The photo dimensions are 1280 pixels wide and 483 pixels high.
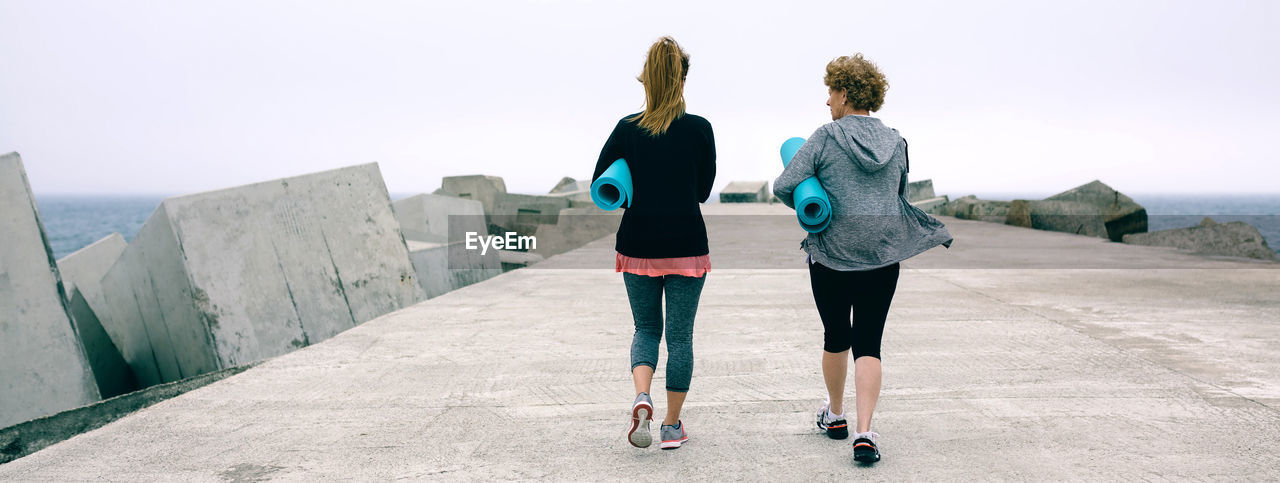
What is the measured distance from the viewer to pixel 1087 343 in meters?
5.06

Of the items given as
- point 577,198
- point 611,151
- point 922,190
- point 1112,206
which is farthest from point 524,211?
point 611,151

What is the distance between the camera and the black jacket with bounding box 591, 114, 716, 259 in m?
2.97

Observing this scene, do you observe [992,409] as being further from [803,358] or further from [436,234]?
[436,234]

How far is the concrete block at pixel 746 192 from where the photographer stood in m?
33.3

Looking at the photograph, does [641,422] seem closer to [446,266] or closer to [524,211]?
[446,266]

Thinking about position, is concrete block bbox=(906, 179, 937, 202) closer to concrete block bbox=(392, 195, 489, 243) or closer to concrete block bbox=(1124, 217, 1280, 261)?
concrete block bbox=(1124, 217, 1280, 261)

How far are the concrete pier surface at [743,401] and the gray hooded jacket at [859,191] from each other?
78cm

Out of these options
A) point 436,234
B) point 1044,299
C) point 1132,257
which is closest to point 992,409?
point 1044,299

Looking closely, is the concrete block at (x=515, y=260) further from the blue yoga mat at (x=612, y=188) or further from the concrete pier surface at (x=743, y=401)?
the blue yoga mat at (x=612, y=188)

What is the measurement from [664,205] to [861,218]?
2.33 ft

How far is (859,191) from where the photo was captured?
2.96 metres

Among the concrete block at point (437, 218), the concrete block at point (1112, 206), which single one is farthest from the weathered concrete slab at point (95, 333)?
the concrete block at point (1112, 206)

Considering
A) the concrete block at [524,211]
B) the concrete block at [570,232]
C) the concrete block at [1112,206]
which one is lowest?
the concrete block at [1112,206]

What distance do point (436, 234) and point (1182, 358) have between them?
9036mm
